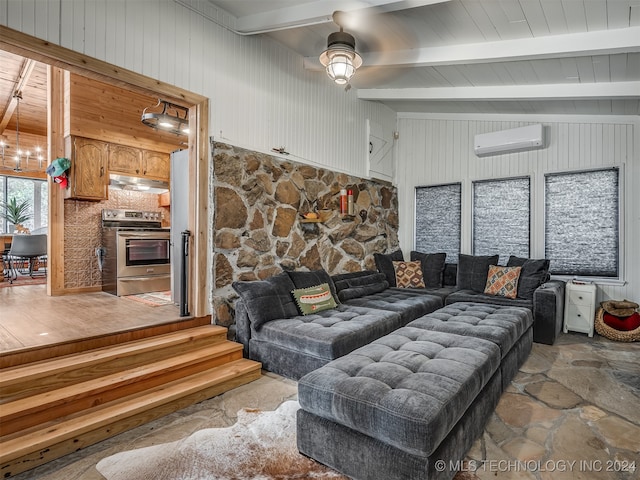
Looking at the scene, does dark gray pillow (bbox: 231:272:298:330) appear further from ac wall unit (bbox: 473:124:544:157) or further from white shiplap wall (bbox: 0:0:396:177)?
ac wall unit (bbox: 473:124:544:157)

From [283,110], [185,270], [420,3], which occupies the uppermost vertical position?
[420,3]

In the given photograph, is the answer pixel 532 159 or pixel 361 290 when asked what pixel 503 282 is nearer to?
pixel 361 290

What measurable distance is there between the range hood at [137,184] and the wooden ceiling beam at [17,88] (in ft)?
5.11

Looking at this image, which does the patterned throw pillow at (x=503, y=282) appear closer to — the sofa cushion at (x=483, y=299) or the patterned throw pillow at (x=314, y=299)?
Answer: the sofa cushion at (x=483, y=299)

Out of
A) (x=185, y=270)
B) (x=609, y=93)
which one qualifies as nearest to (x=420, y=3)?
(x=609, y=93)

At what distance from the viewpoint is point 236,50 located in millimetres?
3615

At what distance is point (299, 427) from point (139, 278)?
374cm

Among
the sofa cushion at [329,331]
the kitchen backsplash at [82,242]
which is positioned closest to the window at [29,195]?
the kitchen backsplash at [82,242]

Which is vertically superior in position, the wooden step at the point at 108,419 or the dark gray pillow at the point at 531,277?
the dark gray pillow at the point at 531,277

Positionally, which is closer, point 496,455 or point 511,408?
point 496,455

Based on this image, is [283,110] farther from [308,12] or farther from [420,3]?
[420,3]

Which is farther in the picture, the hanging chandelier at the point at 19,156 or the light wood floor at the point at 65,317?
the hanging chandelier at the point at 19,156

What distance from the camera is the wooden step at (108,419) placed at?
1.80 m

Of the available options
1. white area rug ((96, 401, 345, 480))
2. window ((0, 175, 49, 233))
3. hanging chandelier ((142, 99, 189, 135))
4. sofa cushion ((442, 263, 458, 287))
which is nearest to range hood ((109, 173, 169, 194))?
hanging chandelier ((142, 99, 189, 135))
